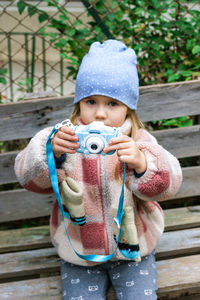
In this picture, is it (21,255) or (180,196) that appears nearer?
(21,255)

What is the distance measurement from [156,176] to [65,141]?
34 centimetres

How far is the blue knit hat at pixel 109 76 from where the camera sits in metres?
1.32

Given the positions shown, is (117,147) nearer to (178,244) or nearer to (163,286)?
(163,286)

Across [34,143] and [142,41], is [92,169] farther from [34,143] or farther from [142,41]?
[142,41]

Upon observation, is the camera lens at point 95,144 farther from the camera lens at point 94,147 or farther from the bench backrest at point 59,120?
the bench backrest at point 59,120

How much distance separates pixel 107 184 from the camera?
4.61 ft

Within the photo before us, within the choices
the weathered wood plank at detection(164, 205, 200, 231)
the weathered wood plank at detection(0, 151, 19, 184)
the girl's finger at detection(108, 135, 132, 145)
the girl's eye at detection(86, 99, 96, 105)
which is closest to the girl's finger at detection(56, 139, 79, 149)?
the girl's finger at detection(108, 135, 132, 145)

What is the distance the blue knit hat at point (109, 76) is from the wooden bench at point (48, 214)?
49 centimetres

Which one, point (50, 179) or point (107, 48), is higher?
point (107, 48)

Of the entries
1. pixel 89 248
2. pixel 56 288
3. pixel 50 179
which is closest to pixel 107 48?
pixel 50 179

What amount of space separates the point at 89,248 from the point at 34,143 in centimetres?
46

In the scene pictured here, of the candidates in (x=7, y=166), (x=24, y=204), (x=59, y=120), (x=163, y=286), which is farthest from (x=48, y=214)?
(x=163, y=286)

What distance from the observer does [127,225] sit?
137cm

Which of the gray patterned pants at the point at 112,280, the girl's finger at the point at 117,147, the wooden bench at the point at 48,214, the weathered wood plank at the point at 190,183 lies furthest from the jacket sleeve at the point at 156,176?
the weathered wood plank at the point at 190,183
